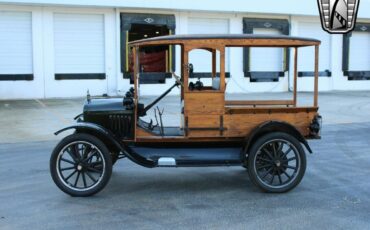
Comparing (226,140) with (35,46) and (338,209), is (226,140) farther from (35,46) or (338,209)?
(35,46)

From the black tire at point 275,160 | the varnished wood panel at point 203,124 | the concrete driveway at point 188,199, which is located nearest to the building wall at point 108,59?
the concrete driveway at point 188,199

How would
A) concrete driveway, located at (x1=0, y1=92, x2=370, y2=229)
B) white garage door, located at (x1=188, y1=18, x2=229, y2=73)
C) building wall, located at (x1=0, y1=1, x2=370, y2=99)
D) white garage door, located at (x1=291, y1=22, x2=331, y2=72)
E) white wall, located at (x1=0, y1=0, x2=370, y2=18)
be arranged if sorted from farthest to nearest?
1. white garage door, located at (x1=291, y1=22, x2=331, y2=72)
2. white garage door, located at (x1=188, y1=18, x2=229, y2=73)
3. white wall, located at (x1=0, y1=0, x2=370, y2=18)
4. building wall, located at (x1=0, y1=1, x2=370, y2=99)
5. concrete driveway, located at (x1=0, y1=92, x2=370, y2=229)

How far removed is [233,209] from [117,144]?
1.67 meters

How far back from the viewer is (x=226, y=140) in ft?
22.7

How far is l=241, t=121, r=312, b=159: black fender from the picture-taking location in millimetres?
6660

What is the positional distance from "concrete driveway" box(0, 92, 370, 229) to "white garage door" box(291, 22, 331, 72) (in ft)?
55.6

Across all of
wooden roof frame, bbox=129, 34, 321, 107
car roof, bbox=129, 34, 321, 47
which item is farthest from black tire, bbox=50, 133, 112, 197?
car roof, bbox=129, 34, 321, 47

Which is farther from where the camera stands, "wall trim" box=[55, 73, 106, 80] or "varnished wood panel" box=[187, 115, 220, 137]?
"wall trim" box=[55, 73, 106, 80]

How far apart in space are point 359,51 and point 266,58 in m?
6.08

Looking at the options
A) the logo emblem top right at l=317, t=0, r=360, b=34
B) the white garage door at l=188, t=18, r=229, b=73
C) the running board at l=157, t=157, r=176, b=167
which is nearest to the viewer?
the running board at l=157, t=157, r=176, b=167

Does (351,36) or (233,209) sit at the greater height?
(351,36)

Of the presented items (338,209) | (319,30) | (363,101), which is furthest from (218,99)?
(319,30)

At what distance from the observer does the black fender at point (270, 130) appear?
6.66 m

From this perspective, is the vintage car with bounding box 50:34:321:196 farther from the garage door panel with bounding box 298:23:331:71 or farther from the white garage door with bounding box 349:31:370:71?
the white garage door with bounding box 349:31:370:71
